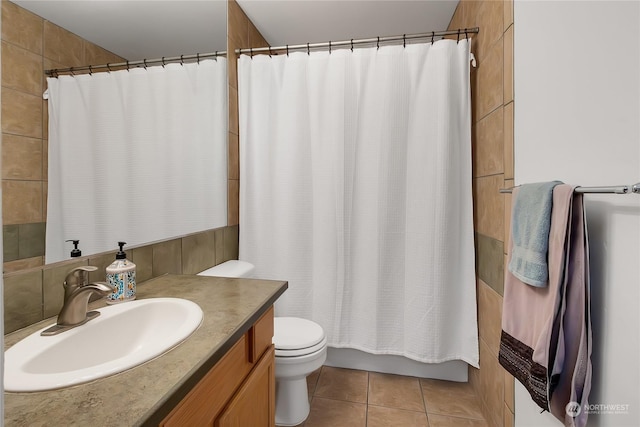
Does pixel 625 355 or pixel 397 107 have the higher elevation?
pixel 397 107

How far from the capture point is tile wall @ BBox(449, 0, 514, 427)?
57.0 inches

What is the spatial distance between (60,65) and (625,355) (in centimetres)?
173

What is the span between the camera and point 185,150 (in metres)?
1.77

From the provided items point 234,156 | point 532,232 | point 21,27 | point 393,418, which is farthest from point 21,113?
point 393,418

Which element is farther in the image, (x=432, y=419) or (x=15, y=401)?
(x=432, y=419)

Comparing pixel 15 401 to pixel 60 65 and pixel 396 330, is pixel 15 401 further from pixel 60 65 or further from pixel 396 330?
pixel 396 330

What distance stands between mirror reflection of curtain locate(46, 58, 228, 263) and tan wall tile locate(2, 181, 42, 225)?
0.16 feet

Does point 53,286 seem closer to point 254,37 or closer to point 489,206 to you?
point 489,206

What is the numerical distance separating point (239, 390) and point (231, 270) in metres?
0.90

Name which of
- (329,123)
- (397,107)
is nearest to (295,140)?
(329,123)

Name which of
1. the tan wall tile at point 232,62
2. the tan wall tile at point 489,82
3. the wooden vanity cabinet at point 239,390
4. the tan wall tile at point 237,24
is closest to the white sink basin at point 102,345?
the wooden vanity cabinet at point 239,390

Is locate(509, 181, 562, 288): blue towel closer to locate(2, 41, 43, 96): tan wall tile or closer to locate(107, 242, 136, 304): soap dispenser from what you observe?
locate(107, 242, 136, 304): soap dispenser

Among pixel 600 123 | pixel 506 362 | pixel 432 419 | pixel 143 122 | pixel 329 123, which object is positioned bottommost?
pixel 432 419

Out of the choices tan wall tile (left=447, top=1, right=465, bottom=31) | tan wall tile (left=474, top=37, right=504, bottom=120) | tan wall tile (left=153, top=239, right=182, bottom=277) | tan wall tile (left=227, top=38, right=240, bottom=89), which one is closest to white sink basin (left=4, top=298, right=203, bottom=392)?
tan wall tile (left=153, top=239, right=182, bottom=277)
